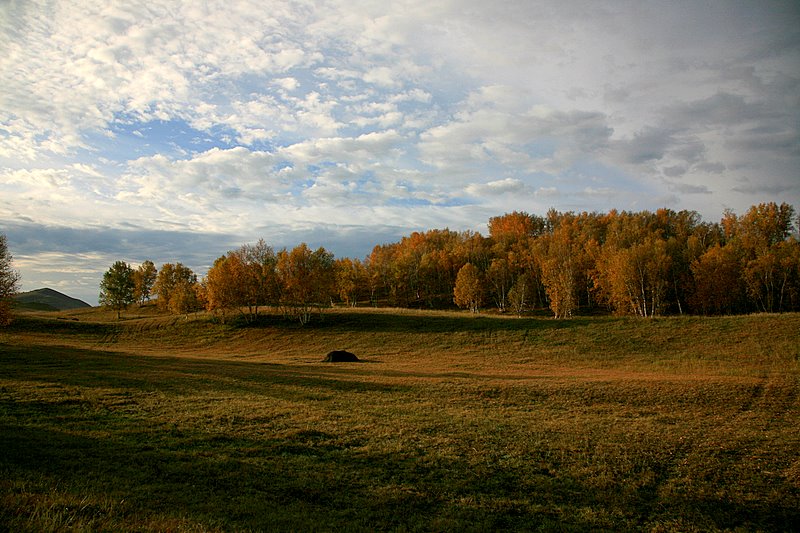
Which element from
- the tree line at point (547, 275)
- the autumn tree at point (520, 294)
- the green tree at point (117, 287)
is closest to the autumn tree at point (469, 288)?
the tree line at point (547, 275)

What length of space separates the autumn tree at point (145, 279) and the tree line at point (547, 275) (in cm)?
34

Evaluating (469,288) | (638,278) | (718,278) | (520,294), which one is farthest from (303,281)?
(718,278)

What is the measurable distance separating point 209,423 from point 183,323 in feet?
195

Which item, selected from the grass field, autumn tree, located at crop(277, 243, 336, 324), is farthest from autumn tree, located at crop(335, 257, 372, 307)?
the grass field

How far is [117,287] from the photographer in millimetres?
85750

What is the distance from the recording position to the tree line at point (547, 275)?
68750 millimetres

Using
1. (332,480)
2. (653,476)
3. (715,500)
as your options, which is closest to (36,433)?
(332,480)

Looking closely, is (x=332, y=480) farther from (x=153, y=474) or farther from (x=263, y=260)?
(x=263, y=260)

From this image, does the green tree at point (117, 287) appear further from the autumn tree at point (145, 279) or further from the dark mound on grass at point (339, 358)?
the dark mound on grass at point (339, 358)

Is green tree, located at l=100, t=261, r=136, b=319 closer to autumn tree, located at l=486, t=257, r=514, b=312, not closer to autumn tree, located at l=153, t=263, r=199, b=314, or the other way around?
autumn tree, located at l=153, t=263, r=199, b=314

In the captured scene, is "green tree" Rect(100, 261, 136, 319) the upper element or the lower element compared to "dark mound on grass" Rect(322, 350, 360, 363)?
upper

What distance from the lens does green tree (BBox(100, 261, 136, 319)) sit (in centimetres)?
8550

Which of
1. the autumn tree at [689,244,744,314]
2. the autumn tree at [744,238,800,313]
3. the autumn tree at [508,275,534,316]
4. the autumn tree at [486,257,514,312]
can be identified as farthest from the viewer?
the autumn tree at [486,257,514,312]

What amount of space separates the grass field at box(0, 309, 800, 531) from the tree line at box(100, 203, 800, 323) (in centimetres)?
3640
